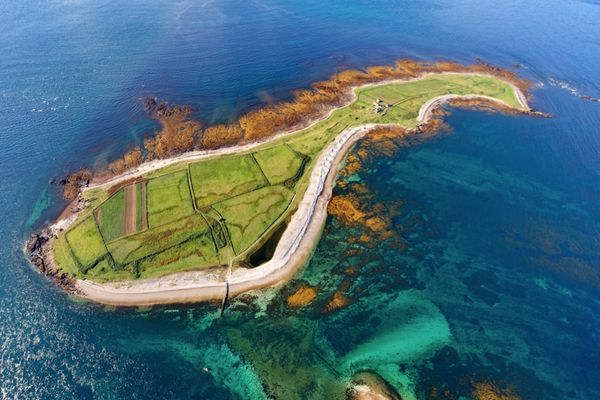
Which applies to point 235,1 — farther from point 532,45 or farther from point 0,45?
point 532,45

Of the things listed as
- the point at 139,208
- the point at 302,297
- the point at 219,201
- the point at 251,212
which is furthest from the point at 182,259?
the point at 302,297

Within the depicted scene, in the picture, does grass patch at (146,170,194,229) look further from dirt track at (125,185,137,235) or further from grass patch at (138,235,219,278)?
grass patch at (138,235,219,278)

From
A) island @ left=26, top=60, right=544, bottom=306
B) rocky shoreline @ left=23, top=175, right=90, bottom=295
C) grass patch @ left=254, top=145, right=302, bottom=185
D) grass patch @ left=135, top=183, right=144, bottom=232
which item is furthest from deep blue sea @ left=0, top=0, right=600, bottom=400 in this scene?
grass patch @ left=135, top=183, right=144, bottom=232

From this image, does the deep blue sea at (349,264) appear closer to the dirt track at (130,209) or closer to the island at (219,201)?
the island at (219,201)

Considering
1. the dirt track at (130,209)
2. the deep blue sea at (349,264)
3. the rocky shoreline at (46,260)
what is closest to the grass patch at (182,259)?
the deep blue sea at (349,264)

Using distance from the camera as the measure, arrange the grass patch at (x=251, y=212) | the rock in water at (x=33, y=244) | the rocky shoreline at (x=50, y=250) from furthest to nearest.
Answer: the grass patch at (x=251, y=212) → the rock in water at (x=33, y=244) → the rocky shoreline at (x=50, y=250)

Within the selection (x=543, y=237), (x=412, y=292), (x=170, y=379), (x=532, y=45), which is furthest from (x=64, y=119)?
(x=532, y=45)
